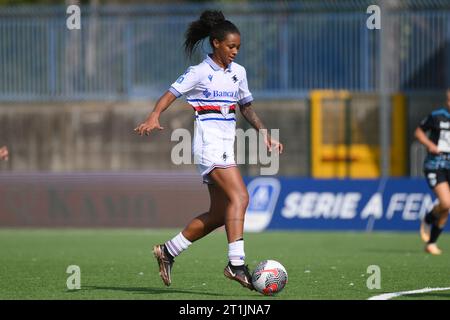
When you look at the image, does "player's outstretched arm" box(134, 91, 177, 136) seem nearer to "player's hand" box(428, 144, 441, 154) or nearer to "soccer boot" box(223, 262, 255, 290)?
"soccer boot" box(223, 262, 255, 290)

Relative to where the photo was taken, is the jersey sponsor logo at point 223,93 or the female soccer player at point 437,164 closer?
the jersey sponsor logo at point 223,93

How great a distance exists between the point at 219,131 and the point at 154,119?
26.1 inches

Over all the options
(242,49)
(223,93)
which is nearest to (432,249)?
(223,93)

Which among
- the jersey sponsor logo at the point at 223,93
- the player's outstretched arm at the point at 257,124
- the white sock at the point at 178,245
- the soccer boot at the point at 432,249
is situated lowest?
the soccer boot at the point at 432,249

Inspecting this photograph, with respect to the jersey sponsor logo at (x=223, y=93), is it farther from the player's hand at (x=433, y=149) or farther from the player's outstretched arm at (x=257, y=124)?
the player's hand at (x=433, y=149)

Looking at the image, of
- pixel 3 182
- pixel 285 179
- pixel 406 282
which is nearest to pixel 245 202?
pixel 406 282

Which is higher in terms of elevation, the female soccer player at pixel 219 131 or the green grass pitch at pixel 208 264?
the female soccer player at pixel 219 131

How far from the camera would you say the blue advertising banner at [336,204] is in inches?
774

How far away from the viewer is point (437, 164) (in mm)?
14172

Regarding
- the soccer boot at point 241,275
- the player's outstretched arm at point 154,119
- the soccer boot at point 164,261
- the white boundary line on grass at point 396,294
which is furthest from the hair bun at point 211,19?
the white boundary line on grass at point 396,294

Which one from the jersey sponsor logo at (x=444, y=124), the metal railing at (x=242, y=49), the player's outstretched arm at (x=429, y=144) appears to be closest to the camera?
the player's outstretched arm at (x=429, y=144)

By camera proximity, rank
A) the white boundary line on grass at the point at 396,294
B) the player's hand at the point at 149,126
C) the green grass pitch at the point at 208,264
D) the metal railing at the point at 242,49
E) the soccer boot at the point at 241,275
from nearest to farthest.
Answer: the white boundary line on grass at the point at 396,294 < the player's hand at the point at 149,126 < the soccer boot at the point at 241,275 < the green grass pitch at the point at 208,264 < the metal railing at the point at 242,49
